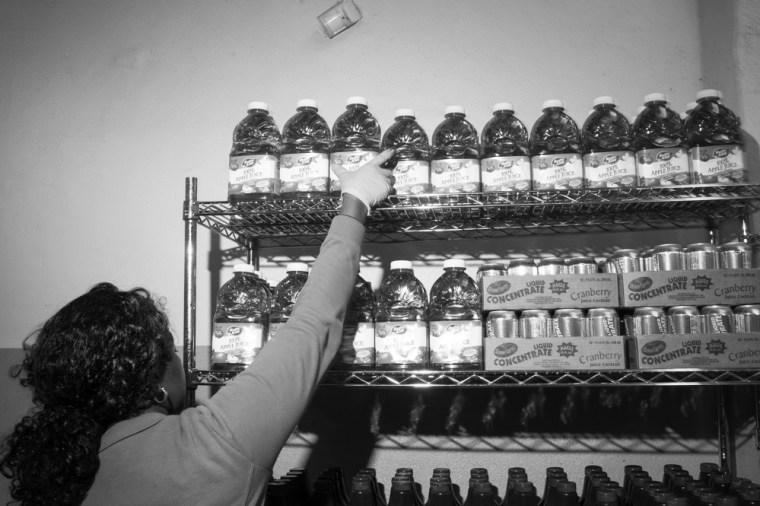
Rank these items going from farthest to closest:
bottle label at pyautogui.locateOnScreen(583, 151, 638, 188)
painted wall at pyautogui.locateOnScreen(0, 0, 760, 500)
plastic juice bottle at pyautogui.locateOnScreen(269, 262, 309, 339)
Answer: painted wall at pyautogui.locateOnScreen(0, 0, 760, 500) < plastic juice bottle at pyautogui.locateOnScreen(269, 262, 309, 339) < bottle label at pyautogui.locateOnScreen(583, 151, 638, 188)

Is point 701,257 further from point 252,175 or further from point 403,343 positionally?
point 252,175

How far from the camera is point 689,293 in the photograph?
155 cm

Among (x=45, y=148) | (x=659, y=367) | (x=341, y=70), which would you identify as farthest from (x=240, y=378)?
(x=45, y=148)

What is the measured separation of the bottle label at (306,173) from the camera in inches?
65.8

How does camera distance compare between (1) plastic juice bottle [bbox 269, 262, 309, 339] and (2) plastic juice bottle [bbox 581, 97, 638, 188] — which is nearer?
(2) plastic juice bottle [bbox 581, 97, 638, 188]

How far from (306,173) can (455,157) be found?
387 millimetres

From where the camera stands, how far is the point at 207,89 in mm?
2236

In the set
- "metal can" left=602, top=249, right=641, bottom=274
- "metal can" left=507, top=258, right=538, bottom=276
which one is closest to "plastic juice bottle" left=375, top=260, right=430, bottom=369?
"metal can" left=507, top=258, right=538, bottom=276

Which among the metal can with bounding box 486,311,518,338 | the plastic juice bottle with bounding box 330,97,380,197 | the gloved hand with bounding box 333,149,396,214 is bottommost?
the metal can with bounding box 486,311,518,338

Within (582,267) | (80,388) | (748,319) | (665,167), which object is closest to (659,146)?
(665,167)

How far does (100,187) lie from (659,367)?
6.05ft

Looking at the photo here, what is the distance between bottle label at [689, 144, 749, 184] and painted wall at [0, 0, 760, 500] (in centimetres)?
41

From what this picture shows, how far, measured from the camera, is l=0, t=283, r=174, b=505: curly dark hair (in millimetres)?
1046

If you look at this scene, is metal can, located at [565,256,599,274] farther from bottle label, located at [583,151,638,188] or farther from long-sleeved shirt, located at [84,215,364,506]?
long-sleeved shirt, located at [84,215,364,506]
